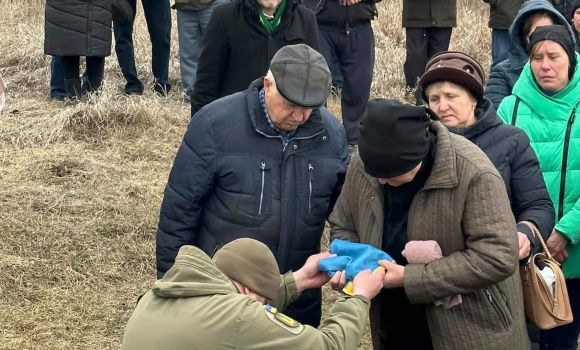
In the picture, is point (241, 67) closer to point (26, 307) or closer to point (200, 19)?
point (26, 307)

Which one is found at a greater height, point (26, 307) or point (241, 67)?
point (241, 67)

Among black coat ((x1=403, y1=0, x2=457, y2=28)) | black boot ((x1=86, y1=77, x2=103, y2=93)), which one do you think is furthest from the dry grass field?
black coat ((x1=403, y1=0, x2=457, y2=28))

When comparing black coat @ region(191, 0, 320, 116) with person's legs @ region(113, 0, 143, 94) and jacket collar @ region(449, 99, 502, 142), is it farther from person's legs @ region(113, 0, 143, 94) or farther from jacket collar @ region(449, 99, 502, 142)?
person's legs @ region(113, 0, 143, 94)

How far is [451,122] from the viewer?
323 centimetres

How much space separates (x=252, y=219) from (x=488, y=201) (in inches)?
34.7

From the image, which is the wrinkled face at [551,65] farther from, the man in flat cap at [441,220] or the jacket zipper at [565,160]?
the man in flat cap at [441,220]

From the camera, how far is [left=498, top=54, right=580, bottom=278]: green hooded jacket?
3537 mm

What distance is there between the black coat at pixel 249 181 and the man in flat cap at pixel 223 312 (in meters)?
0.70

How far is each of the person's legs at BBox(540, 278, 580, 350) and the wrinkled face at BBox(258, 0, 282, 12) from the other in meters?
2.03

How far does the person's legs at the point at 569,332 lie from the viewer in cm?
377

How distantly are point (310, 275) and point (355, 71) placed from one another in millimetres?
3683

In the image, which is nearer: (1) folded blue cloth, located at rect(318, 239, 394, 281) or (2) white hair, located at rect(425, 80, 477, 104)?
(1) folded blue cloth, located at rect(318, 239, 394, 281)

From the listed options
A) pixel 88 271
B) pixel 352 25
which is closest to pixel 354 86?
pixel 352 25

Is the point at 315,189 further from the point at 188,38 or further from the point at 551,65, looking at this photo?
the point at 188,38
